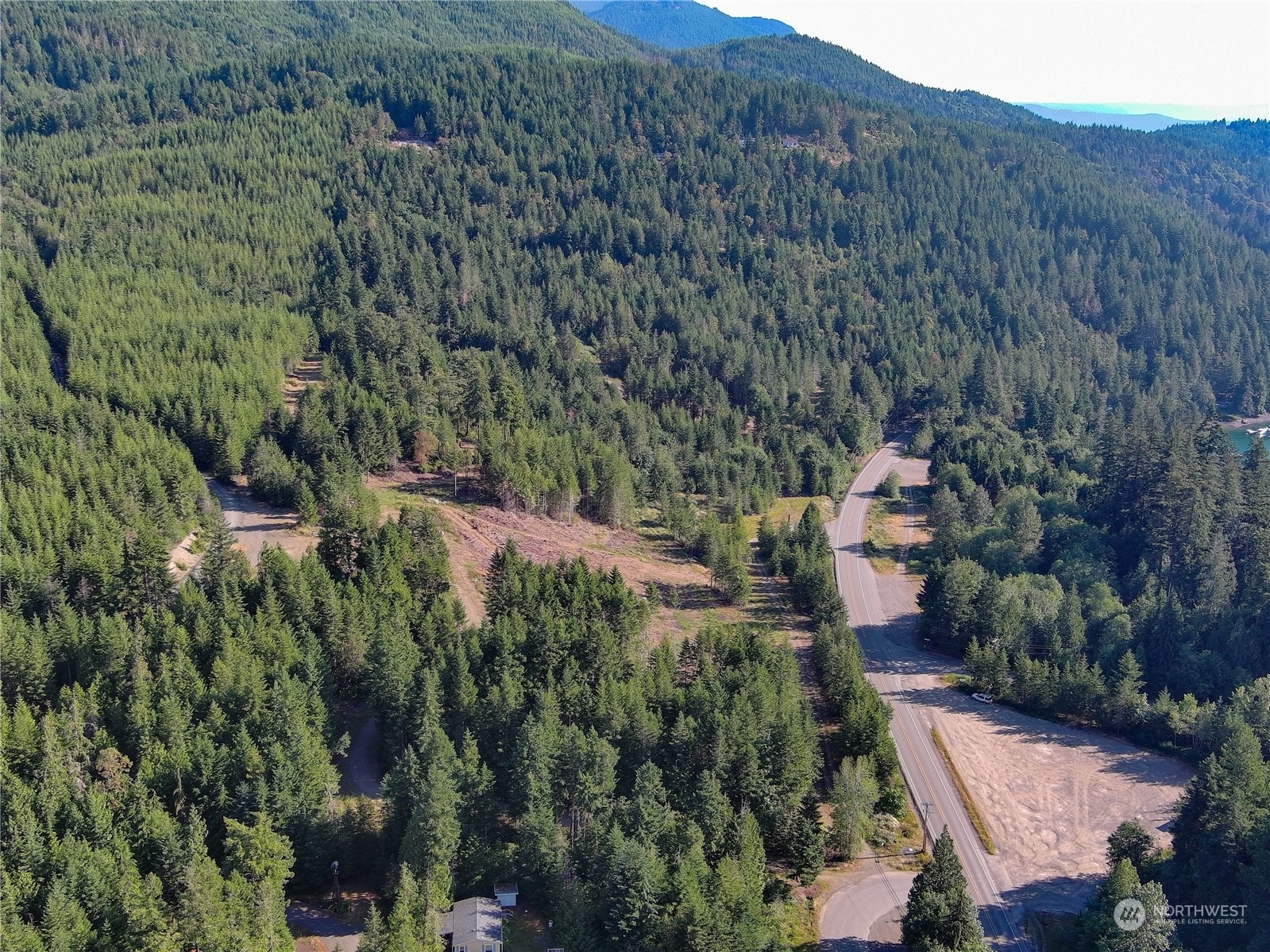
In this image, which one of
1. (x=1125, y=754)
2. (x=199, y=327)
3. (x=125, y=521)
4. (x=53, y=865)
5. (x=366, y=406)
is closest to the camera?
(x=53, y=865)

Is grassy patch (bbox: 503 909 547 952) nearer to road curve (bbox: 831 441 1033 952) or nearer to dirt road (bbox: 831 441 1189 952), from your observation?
road curve (bbox: 831 441 1033 952)

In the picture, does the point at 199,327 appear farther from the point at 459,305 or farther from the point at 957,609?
the point at 957,609

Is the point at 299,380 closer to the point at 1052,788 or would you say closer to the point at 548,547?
the point at 548,547

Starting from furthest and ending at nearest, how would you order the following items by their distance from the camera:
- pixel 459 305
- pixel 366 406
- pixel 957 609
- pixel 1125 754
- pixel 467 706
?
pixel 459 305
pixel 366 406
pixel 957 609
pixel 1125 754
pixel 467 706

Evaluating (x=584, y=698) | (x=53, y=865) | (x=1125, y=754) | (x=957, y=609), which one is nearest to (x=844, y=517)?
(x=957, y=609)

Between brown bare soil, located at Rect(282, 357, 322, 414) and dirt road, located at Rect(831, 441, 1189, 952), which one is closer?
dirt road, located at Rect(831, 441, 1189, 952)

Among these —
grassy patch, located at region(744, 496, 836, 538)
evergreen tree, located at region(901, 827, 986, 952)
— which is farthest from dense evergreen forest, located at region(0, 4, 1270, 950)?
evergreen tree, located at region(901, 827, 986, 952)

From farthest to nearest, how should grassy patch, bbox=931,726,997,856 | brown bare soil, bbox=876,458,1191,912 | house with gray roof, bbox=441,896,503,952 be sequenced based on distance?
grassy patch, bbox=931,726,997,856, brown bare soil, bbox=876,458,1191,912, house with gray roof, bbox=441,896,503,952
